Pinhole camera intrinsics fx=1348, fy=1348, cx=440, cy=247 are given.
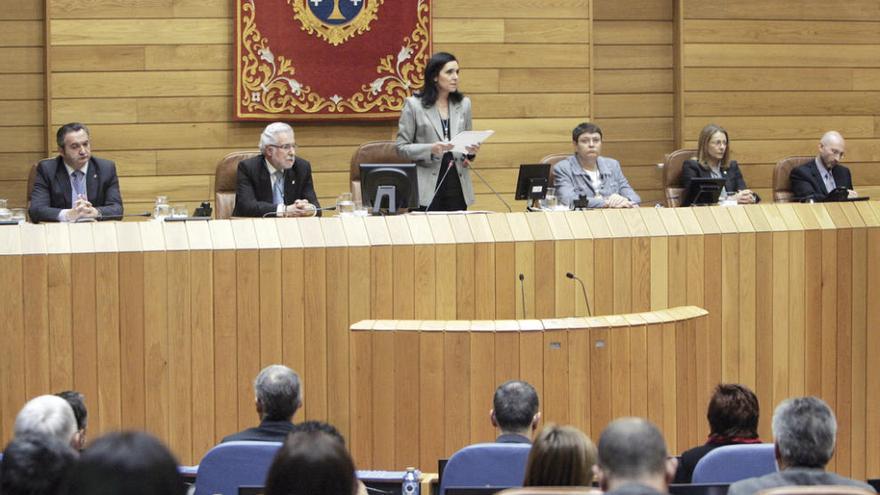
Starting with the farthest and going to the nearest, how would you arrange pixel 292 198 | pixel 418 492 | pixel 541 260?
pixel 292 198, pixel 541 260, pixel 418 492

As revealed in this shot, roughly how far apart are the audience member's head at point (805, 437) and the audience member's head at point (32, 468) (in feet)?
6.22

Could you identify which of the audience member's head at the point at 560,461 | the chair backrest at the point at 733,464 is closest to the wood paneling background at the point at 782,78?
Answer: the chair backrest at the point at 733,464

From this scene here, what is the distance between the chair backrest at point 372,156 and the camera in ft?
25.0

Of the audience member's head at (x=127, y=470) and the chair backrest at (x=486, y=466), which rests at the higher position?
the audience member's head at (x=127, y=470)

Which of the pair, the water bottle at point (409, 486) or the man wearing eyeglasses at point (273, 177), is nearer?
the water bottle at point (409, 486)

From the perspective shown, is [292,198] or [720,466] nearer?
[720,466]

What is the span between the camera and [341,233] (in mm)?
6230

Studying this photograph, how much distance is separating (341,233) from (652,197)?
4137mm

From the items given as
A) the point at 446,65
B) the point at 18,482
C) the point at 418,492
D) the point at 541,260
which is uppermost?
the point at 446,65

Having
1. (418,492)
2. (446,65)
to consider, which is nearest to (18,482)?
(418,492)

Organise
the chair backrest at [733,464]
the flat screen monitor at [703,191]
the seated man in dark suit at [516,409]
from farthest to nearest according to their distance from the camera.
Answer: the flat screen monitor at [703,191], the seated man in dark suit at [516,409], the chair backrest at [733,464]

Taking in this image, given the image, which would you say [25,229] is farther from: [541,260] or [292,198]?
[541,260]

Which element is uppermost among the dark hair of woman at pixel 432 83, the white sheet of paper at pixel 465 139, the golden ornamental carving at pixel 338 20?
the golden ornamental carving at pixel 338 20

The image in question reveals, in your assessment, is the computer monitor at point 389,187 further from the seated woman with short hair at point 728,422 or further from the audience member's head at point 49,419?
the audience member's head at point 49,419
